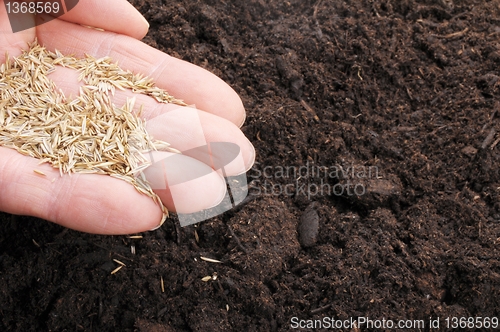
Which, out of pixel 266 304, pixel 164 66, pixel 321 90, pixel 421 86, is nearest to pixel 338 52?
A: pixel 321 90

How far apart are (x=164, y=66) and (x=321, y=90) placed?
0.86 meters

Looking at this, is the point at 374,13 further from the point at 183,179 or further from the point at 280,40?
the point at 183,179

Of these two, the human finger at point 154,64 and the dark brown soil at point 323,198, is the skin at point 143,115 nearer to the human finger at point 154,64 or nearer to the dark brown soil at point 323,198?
the human finger at point 154,64

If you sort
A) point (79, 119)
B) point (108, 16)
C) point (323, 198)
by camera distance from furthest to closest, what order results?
point (108, 16) < point (323, 198) < point (79, 119)

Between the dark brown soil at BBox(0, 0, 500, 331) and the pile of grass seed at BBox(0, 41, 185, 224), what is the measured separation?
0.41 meters

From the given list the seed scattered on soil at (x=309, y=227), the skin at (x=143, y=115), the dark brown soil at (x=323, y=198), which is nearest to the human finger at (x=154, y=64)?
the skin at (x=143, y=115)

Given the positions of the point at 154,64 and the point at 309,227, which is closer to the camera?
the point at 309,227

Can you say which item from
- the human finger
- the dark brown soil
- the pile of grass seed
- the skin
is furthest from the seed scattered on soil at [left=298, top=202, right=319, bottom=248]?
the pile of grass seed

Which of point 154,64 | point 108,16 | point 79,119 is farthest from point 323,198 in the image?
point 108,16

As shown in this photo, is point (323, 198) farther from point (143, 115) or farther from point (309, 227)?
point (143, 115)

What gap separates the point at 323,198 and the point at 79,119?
1.25 m

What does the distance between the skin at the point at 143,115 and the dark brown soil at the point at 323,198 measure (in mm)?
308

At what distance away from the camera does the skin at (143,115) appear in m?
2.01

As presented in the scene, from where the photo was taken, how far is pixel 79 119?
2361mm
